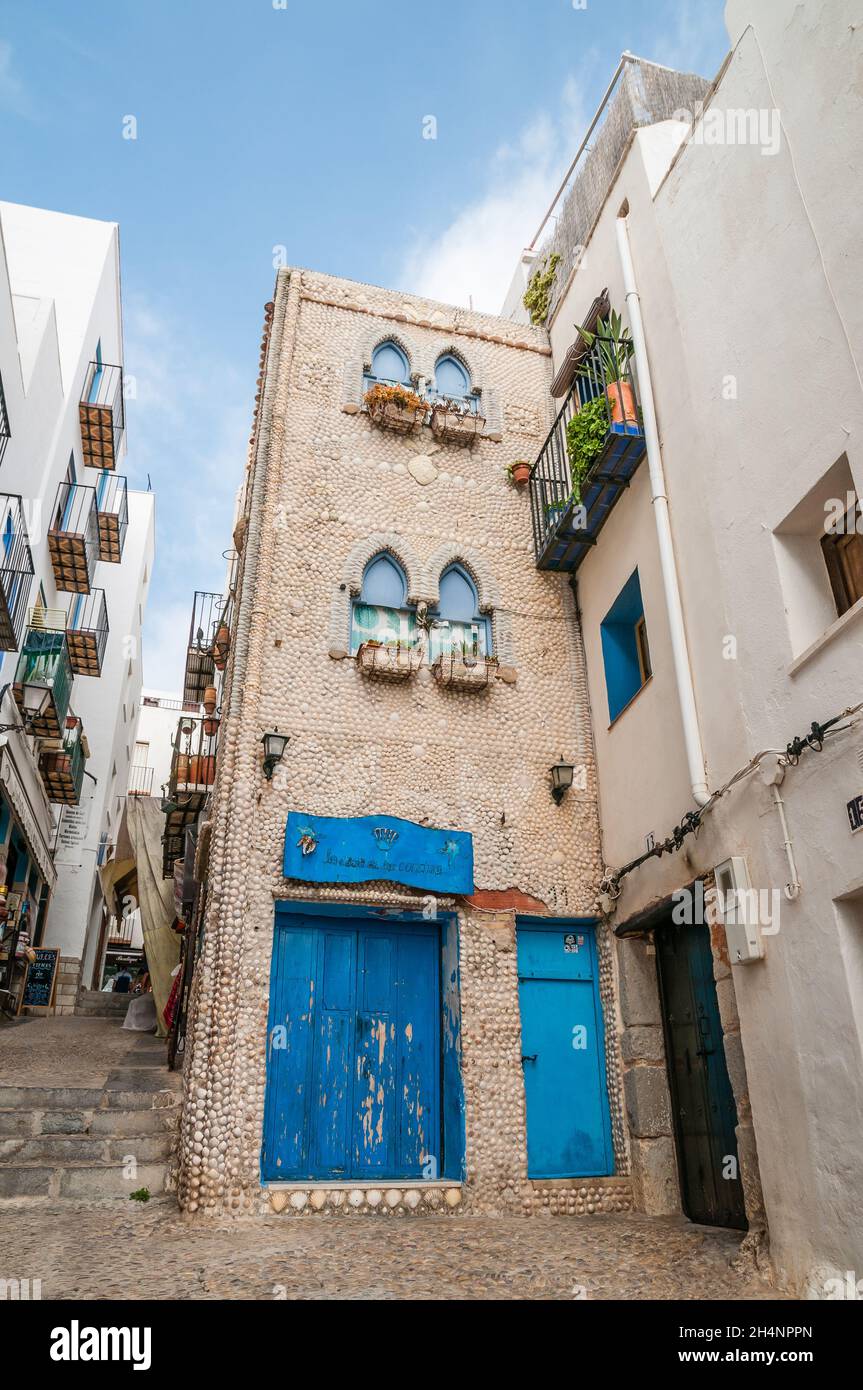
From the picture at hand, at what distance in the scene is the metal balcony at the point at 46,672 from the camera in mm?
13739

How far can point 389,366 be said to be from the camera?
1114 centimetres

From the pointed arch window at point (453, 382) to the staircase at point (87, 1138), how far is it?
8.30 m

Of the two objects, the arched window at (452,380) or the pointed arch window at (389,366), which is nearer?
the pointed arch window at (389,366)

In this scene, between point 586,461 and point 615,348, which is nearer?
point 586,461

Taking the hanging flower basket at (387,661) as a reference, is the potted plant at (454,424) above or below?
above

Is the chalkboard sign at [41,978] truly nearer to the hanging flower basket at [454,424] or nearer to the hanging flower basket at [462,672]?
the hanging flower basket at [462,672]

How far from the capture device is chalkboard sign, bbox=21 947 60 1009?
16.1m

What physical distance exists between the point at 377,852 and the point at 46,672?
8341 millimetres

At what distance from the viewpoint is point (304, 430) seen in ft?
33.4

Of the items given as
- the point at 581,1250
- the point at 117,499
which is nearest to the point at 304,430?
the point at 581,1250

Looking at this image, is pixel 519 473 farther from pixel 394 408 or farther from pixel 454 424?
pixel 394 408

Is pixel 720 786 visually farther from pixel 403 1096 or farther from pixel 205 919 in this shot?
pixel 205 919

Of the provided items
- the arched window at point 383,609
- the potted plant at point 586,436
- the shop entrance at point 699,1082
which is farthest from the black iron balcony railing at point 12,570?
the shop entrance at point 699,1082

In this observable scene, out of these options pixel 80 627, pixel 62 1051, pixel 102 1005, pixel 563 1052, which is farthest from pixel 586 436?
pixel 102 1005
